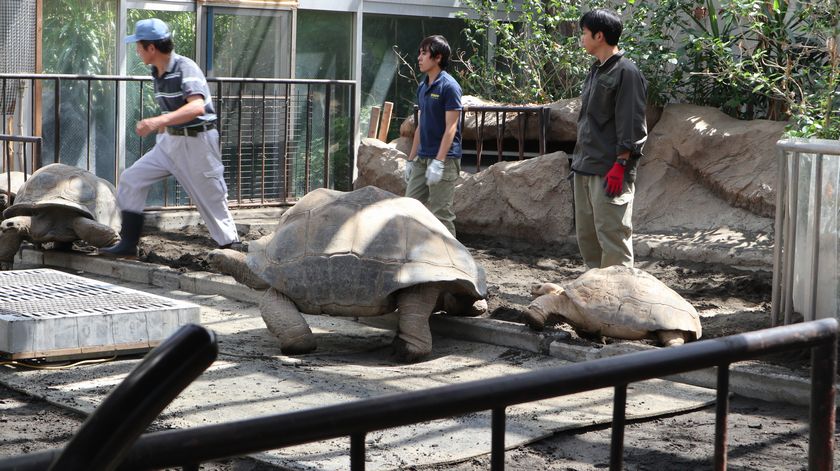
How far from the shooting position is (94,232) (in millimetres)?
9117

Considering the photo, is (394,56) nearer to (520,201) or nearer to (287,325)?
(520,201)

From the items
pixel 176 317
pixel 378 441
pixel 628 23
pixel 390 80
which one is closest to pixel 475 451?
pixel 378 441

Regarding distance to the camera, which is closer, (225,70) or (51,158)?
(51,158)

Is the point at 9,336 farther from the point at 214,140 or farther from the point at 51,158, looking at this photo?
the point at 51,158

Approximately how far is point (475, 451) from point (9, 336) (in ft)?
8.62

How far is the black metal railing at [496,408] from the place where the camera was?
153 centimetres

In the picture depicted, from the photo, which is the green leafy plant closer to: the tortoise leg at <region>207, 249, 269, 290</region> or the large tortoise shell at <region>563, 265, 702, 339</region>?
the tortoise leg at <region>207, 249, 269, 290</region>

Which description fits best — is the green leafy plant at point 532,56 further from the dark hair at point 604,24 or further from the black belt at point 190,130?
the dark hair at point 604,24

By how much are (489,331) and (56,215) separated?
4.26m

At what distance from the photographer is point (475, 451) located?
15.0 ft

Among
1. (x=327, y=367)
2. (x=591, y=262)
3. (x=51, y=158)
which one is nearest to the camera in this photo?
(x=327, y=367)

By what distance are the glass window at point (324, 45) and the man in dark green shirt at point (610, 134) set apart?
7.52 m

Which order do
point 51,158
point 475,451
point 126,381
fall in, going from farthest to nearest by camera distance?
point 51,158 < point 475,451 < point 126,381

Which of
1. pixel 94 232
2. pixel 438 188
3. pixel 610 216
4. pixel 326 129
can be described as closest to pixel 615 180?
pixel 610 216
